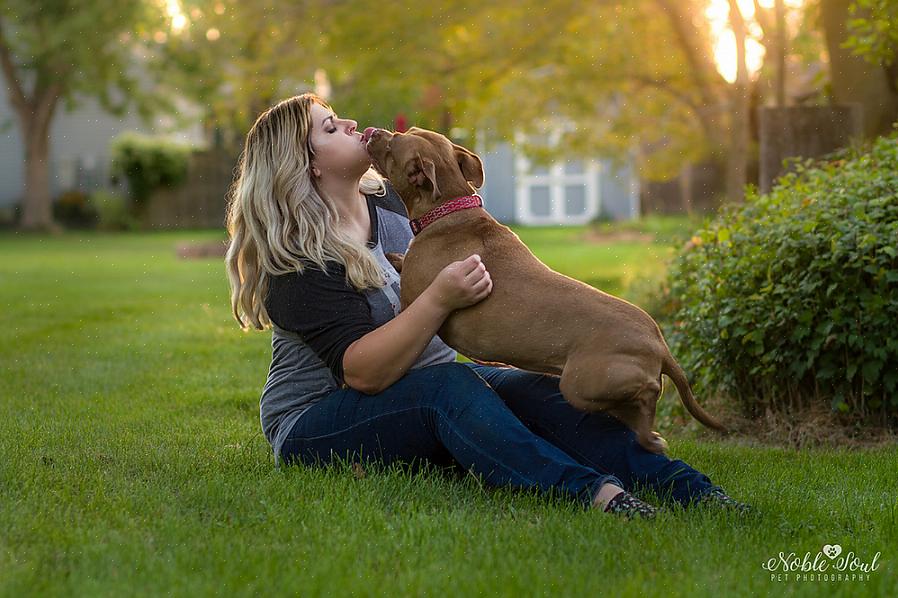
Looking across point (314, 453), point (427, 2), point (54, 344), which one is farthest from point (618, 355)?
point (427, 2)

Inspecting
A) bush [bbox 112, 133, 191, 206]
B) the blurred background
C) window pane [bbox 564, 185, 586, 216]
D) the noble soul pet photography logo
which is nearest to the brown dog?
the noble soul pet photography logo

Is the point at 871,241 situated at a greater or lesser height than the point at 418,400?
greater

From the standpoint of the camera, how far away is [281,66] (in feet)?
50.3

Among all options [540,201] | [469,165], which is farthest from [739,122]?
[540,201]

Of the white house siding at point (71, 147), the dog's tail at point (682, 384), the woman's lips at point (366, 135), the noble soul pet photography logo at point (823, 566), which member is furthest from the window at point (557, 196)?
the noble soul pet photography logo at point (823, 566)

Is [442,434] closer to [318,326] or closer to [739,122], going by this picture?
[318,326]

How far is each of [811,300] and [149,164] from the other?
26217 millimetres

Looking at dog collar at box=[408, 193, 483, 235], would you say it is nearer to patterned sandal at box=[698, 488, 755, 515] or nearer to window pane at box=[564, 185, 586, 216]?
patterned sandal at box=[698, 488, 755, 515]

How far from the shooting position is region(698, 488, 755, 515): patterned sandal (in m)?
3.63

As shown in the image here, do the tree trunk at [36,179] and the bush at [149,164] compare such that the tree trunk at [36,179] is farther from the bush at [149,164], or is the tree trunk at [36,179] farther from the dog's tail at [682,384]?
the dog's tail at [682,384]

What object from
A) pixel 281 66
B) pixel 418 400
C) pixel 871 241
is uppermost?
pixel 281 66

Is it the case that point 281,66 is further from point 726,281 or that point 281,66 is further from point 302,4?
point 726,281

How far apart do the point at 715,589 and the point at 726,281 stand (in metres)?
2.82

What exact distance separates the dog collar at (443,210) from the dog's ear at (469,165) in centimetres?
23
